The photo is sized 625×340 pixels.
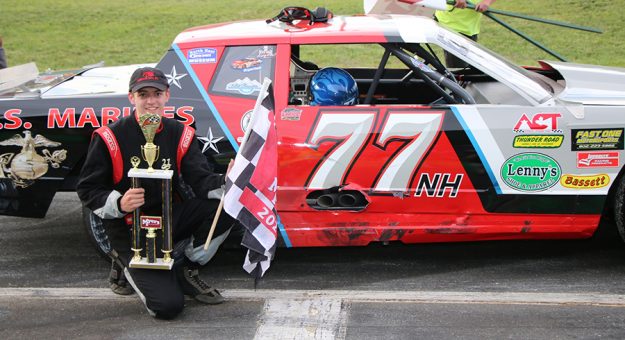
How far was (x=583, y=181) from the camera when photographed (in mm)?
4766

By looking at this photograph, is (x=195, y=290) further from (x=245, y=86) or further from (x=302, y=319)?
(x=245, y=86)

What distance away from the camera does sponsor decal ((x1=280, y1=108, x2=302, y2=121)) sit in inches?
189

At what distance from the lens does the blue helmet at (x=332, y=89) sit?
4980 mm

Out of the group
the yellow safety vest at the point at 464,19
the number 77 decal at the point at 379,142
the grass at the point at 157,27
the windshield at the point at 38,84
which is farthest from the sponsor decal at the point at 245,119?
the grass at the point at 157,27

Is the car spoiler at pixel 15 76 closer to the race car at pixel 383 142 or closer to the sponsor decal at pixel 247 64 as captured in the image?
the race car at pixel 383 142

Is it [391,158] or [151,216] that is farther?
[391,158]

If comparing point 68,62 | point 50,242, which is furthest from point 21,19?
point 50,242

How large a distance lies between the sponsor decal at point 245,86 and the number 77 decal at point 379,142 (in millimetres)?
450

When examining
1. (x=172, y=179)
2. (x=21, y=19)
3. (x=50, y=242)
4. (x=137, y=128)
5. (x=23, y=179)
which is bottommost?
(x=21, y=19)

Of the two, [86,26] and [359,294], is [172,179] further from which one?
[86,26]

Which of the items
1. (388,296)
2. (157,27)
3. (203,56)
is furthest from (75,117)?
(157,27)

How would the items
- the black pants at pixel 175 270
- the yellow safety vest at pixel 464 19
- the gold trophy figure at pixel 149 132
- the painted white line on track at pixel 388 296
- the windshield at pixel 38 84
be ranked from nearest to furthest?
1. the gold trophy figure at pixel 149 132
2. the black pants at pixel 175 270
3. the painted white line on track at pixel 388 296
4. the windshield at pixel 38 84
5. the yellow safety vest at pixel 464 19

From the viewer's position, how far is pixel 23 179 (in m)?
4.99

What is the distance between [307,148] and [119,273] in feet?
4.22
